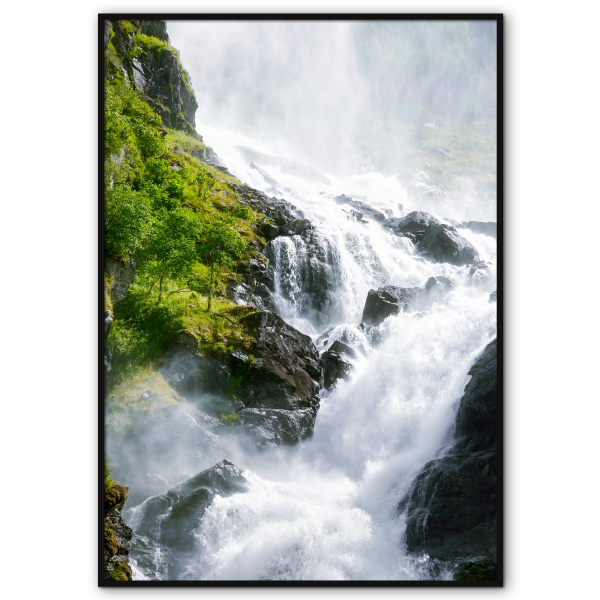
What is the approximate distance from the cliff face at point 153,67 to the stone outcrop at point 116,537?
15.8ft

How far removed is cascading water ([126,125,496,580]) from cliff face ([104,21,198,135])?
1.11 m

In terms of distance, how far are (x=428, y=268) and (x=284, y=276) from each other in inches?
139

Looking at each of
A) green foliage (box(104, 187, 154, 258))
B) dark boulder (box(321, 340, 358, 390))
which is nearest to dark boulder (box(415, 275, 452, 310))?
dark boulder (box(321, 340, 358, 390))

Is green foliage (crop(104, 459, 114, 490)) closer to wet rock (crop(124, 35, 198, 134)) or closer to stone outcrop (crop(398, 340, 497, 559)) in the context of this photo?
stone outcrop (crop(398, 340, 497, 559))

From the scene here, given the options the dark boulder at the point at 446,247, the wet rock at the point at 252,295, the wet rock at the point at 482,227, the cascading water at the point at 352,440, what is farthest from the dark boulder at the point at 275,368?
the wet rock at the point at 482,227

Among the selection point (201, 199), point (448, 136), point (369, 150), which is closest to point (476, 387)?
point (448, 136)

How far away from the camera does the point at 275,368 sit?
23.1ft

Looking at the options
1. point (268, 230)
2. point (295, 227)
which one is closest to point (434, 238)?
point (295, 227)

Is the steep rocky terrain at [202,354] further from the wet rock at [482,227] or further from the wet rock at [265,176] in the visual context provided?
the wet rock at [265,176]

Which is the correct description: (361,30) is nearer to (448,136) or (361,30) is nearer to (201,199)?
(448,136)

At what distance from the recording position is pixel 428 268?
10297 mm

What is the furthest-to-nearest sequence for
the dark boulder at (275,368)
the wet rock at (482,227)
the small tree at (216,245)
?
the small tree at (216,245)
the dark boulder at (275,368)
the wet rock at (482,227)

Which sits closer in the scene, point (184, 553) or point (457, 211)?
point (184, 553)

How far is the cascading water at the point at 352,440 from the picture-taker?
4.21 metres
